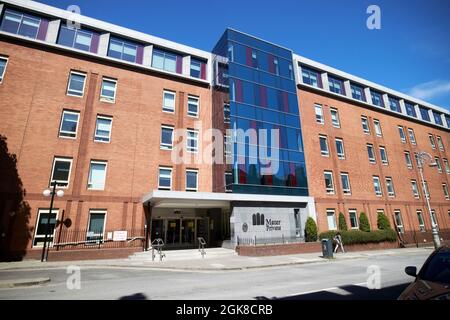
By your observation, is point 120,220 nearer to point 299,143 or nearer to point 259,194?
point 259,194

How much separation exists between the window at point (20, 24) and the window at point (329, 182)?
28557 mm

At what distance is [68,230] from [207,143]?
41.8 feet

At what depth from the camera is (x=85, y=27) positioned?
21844 mm

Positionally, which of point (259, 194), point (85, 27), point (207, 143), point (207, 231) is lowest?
point (207, 231)

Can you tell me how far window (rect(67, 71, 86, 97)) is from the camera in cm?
2014

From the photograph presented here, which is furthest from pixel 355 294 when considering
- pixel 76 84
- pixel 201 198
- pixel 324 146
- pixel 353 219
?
pixel 76 84

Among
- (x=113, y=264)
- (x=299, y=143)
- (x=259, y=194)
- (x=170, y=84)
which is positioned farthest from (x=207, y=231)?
(x=170, y=84)

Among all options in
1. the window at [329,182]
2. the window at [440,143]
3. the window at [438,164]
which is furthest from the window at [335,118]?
the window at [440,143]

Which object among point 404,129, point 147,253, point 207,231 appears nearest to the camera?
point 147,253

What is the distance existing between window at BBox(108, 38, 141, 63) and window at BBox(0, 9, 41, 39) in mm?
5389

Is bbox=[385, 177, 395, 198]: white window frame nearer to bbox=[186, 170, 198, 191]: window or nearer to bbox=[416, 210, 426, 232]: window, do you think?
bbox=[416, 210, 426, 232]: window

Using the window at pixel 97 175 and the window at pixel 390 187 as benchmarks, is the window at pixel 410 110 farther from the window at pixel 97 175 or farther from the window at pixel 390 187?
the window at pixel 97 175

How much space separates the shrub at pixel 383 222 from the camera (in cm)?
2647

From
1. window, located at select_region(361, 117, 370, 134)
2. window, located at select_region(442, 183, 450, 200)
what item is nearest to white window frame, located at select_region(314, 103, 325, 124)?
window, located at select_region(361, 117, 370, 134)
